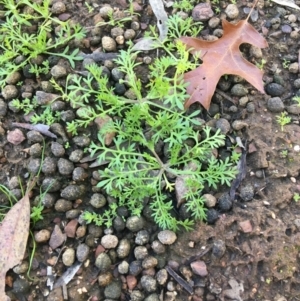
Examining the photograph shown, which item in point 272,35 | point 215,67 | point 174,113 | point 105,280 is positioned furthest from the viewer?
point 272,35

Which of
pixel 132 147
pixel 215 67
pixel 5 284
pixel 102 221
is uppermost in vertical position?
pixel 215 67

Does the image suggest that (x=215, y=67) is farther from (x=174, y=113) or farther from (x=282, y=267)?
(x=282, y=267)

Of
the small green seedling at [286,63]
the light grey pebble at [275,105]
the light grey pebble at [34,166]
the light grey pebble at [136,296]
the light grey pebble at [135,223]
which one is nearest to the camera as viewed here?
the light grey pebble at [136,296]

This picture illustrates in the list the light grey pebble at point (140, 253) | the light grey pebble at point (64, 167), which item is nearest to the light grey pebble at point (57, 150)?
the light grey pebble at point (64, 167)

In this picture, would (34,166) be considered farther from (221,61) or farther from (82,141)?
(221,61)

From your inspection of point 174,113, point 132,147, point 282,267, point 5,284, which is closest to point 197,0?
point 174,113

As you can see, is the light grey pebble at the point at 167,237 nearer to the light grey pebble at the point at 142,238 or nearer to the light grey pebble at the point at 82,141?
the light grey pebble at the point at 142,238
